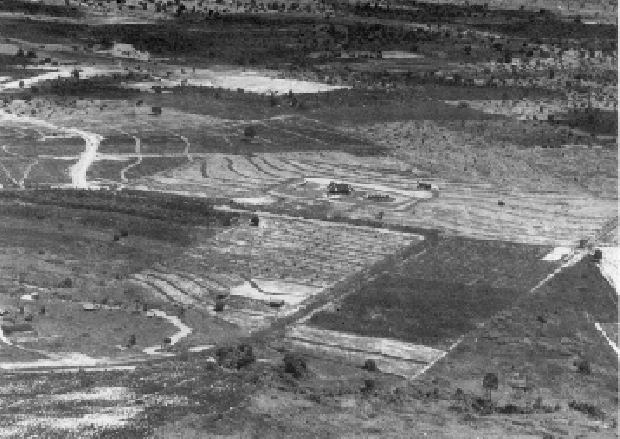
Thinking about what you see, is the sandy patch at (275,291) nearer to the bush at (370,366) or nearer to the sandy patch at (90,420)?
the bush at (370,366)

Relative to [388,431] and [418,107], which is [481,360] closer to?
[388,431]

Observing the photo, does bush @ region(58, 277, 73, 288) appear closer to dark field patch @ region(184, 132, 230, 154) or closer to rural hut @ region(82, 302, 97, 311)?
rural hut @ region(82, 302, 97, 311)

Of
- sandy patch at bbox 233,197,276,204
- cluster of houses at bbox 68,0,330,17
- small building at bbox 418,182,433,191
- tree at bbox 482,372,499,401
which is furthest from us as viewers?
cluster of houses at bbox 68,0,330,17

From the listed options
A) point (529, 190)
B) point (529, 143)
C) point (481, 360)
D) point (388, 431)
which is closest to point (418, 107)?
point (529, 143)

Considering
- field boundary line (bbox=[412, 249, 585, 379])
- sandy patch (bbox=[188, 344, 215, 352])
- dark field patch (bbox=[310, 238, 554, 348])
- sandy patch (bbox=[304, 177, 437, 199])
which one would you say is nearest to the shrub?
field boundary line (bbox=[412, 249, 585, 379])

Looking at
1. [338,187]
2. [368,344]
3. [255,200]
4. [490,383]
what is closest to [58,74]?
[338,187]

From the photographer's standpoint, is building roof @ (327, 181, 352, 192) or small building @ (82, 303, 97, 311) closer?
small building @ (82, 303, 97, 311)

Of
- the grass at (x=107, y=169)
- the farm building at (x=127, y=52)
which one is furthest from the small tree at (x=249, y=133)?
the farm building at (x=127, y=52)
